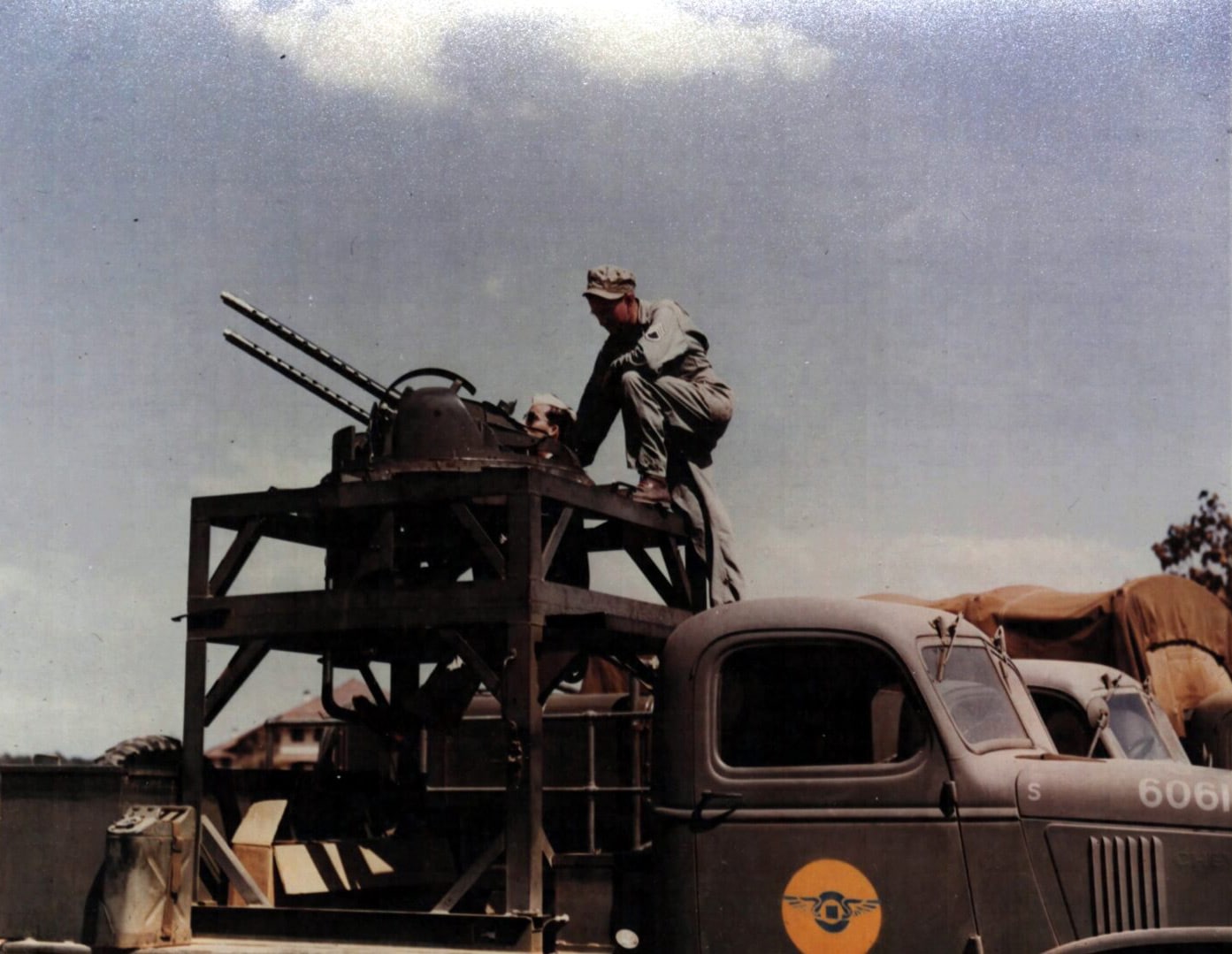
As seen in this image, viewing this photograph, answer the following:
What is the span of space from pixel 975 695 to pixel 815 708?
55 cm

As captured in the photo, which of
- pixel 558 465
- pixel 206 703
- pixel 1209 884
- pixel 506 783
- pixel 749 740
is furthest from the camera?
pixel 558 465

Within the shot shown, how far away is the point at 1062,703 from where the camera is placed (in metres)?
7.62

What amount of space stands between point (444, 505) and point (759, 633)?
2.40m

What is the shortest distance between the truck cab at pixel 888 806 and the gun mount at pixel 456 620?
0.52 meters

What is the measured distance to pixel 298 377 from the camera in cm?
925

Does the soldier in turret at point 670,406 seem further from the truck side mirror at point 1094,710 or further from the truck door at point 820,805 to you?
the truck door at point 820,805

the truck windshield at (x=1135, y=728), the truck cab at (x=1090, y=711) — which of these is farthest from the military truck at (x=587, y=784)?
the truck windshield at (x=1135, y=728)

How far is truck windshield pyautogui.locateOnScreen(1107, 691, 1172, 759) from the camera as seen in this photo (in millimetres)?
7535

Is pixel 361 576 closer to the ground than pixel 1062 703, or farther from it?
farther from it

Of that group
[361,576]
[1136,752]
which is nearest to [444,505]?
[361,576]

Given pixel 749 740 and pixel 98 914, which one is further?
pixel 98 914

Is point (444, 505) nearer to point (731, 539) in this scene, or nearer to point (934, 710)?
point (731, 539)

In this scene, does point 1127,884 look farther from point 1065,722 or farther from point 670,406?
point 670,406

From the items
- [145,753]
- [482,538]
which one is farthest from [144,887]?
[482,538]
